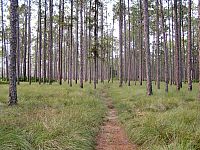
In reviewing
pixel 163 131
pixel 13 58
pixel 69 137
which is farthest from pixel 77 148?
pixel 13 58

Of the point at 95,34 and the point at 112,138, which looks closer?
the point at 112,138

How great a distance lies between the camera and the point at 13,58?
13.2 meters

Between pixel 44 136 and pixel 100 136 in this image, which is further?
pixel 100 136

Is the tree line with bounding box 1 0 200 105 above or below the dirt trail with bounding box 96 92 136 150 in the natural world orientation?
above

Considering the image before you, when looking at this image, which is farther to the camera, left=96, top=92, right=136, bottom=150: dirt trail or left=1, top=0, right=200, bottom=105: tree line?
left=1, top=0, right=200, bottom=105: tree line

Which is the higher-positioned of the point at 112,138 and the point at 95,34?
the point at 95,34

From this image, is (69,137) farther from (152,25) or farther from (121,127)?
(152,25)

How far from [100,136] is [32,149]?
3769 mm

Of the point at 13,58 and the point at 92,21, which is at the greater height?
the point at 92,21

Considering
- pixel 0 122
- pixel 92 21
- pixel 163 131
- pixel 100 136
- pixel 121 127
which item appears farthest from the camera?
pixel 92 21

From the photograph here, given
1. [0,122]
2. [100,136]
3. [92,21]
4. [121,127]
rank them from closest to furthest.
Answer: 1. [0,122]
2. [100,136]
3. [121,127]
4. [92,21]

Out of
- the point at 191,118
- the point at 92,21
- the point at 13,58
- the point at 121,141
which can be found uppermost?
the point at 92,21

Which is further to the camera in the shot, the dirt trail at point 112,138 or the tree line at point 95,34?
the tree line at point 95,34

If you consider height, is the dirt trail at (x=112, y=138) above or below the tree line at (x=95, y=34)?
below
